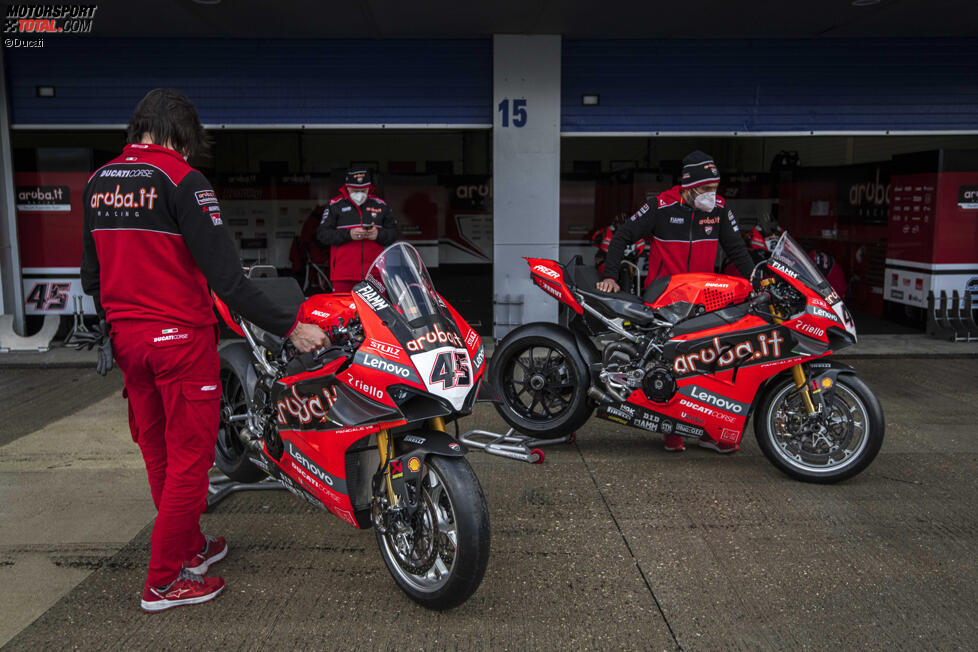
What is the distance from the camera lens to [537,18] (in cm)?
821

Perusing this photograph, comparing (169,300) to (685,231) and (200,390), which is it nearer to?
(200,390)

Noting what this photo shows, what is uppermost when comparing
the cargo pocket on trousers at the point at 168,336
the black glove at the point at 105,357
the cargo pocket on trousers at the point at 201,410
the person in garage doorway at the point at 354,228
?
the person in garage doorway at the point at 354,228

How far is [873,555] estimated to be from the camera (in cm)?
354

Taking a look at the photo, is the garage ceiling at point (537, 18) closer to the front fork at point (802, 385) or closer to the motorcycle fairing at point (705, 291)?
the motorcycle fairing at point (705, 291)

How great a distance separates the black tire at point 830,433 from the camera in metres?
4.27

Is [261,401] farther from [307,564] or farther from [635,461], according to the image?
[635,461]

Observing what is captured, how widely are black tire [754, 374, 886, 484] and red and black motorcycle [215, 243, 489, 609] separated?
2.11m

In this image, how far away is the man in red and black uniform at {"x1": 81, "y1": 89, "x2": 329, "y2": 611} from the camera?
2924 millimetres

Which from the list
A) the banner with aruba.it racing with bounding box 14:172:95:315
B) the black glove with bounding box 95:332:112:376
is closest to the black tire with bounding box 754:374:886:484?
the black glove with bounding box 95:332:112:376

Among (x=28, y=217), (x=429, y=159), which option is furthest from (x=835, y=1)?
(x=429, y=159)

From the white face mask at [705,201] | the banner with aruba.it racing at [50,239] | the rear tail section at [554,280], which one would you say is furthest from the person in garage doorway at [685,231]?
the banner with aruba.it racing at [50,239]

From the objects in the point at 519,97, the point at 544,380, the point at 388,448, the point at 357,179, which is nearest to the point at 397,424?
the point at 388,448

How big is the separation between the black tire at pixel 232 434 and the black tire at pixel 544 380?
5.32 feet

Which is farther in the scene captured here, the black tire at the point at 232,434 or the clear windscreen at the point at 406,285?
the black tire at the point at 232,434
